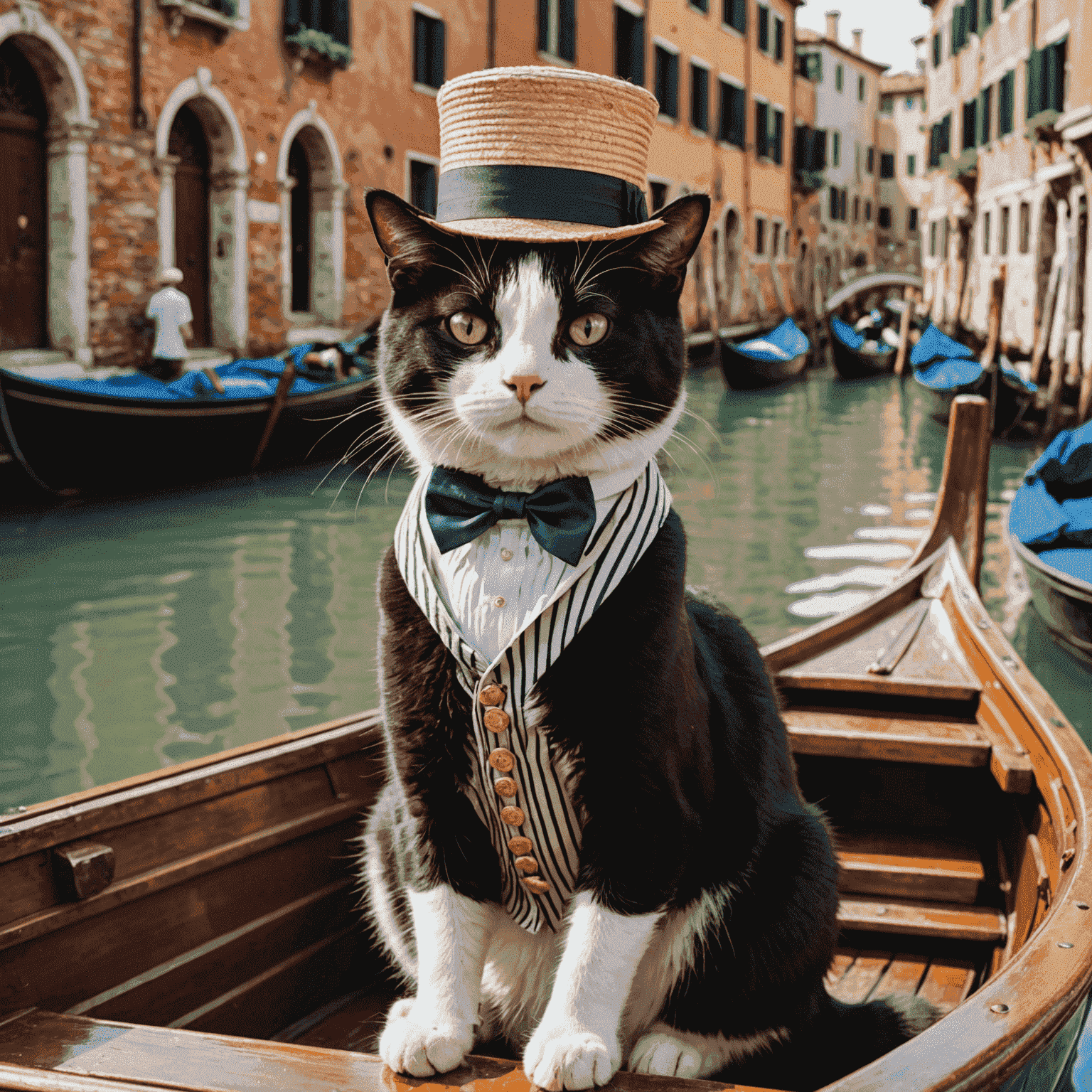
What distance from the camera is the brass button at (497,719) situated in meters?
1.12

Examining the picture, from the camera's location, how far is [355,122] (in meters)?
10.9

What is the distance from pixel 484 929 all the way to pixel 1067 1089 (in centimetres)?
80

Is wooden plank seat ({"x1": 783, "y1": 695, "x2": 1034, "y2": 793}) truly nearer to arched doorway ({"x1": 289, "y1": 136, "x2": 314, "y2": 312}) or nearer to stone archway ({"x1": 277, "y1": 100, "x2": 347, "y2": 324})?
stone archway ({"x1": 277, "y1": 100, "x2": 347, "y2": 324})

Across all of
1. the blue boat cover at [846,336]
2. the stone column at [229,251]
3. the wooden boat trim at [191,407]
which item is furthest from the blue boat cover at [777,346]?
the wooden boat trim at [191,407]

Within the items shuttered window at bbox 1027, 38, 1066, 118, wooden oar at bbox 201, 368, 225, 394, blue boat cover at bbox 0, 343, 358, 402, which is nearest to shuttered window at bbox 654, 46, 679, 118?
shuttered window at bbox 1027, 38, 1066, 118

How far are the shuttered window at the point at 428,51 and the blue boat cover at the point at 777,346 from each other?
5.07 meters

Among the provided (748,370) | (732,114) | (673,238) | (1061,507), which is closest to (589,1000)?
(673,238)

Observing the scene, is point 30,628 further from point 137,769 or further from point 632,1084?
point 632,1084

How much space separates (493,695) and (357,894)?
83cm

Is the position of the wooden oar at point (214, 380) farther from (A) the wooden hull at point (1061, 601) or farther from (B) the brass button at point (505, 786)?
(B) the brass button at point (505, 786)

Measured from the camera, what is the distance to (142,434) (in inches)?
277

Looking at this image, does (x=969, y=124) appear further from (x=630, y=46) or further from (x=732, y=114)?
(x=630, y=46)

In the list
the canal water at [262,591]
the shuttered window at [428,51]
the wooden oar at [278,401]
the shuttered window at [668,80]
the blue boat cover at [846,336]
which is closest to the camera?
the canal water at [262,591]

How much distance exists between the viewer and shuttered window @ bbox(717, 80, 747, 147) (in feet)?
64.4
